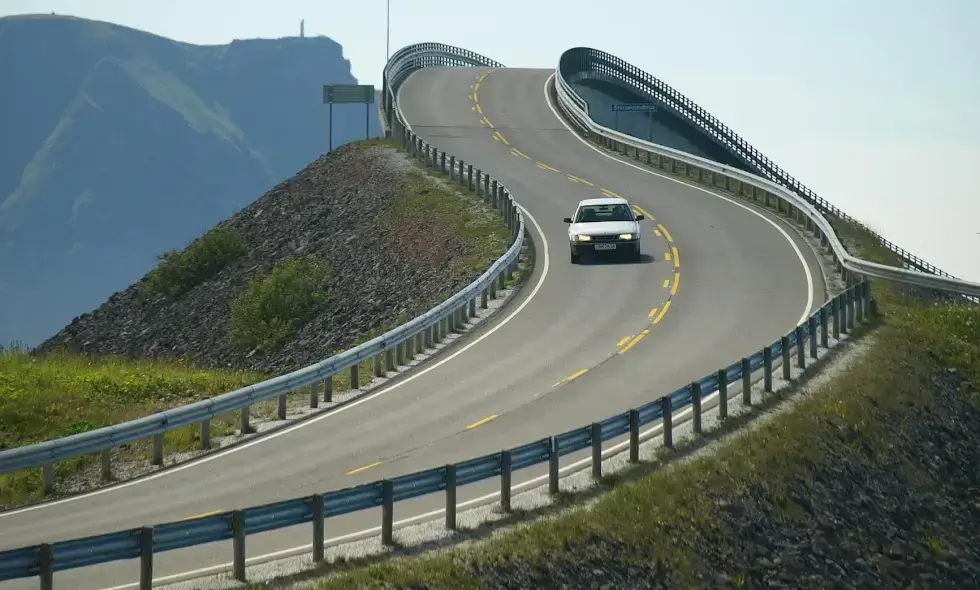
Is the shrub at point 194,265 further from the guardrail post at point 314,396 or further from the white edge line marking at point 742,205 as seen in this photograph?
the guardrail post at point 314,396

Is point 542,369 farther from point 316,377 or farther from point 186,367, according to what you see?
point 186,367

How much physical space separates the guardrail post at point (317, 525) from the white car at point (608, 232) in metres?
23.4

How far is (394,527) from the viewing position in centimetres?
1580

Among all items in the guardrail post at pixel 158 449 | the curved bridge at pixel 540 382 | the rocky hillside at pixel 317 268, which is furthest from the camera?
the rocky hillside at pixel 317 268

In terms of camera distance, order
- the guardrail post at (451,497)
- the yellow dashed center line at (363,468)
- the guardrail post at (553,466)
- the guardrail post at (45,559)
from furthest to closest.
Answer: the yellow dashed center line at (363,468) < the guardrail post at (553,466) < the guardrail post at (451,497) < the guardrail post at (45,559)

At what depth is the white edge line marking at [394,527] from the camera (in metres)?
13.8

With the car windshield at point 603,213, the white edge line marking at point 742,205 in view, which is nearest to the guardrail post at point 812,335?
the white edge line marking at point 742,205

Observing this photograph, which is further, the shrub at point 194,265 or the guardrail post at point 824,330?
the shrub at point 194,265

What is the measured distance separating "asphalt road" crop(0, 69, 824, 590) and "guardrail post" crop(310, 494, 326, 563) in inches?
35.0

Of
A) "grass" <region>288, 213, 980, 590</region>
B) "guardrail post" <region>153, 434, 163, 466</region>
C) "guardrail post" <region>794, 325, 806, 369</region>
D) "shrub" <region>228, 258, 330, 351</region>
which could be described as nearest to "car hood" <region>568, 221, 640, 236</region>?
"shrub" <region>228, 258, 330, 351</region>

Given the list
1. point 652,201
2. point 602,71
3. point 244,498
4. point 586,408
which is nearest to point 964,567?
point 586,408

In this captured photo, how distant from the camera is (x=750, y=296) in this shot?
1282 inches

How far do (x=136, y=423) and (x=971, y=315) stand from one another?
58.8 feet

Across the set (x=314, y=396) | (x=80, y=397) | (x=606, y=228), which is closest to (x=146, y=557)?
(x=314, y=396)
